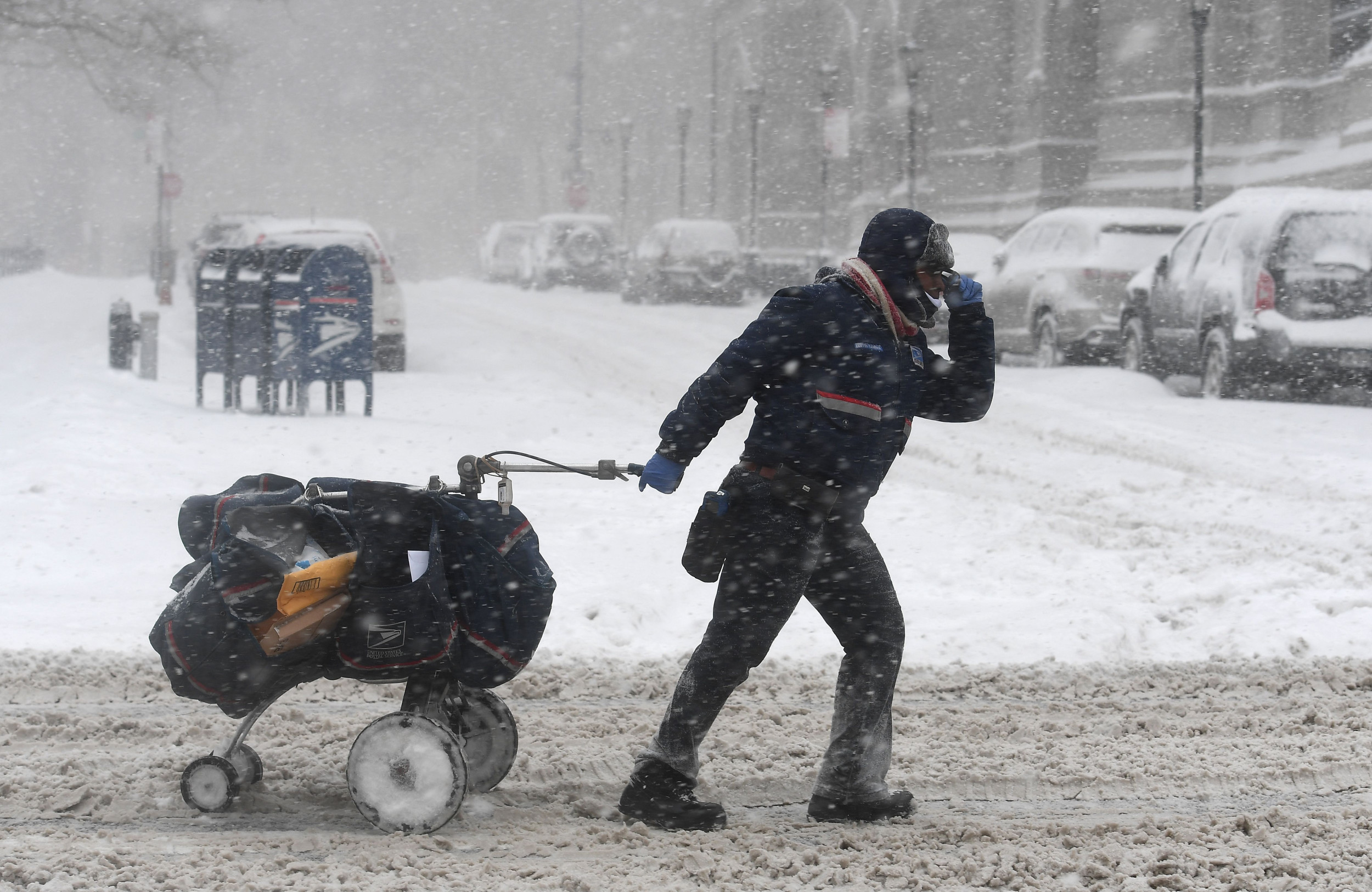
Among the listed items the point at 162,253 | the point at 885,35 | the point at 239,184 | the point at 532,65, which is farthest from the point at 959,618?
the point at 239,184

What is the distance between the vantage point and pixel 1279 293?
12.4 metres

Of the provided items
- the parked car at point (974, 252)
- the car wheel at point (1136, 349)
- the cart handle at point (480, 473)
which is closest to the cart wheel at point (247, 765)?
the cart handle at point (480, 473)

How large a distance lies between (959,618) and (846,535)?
8.68 feet

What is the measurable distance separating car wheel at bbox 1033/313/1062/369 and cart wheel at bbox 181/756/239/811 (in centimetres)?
1280

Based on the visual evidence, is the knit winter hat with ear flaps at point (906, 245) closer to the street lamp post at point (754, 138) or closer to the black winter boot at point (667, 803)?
the black winter boot at point (667, 803)

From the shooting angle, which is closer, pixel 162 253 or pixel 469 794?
pixel 469 794

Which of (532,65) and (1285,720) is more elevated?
(532,65)

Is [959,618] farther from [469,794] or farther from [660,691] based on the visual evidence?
[469,794]

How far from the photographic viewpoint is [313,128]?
71.0 metres

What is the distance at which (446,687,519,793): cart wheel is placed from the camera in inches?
167

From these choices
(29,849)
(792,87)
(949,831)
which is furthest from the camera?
(792,87)

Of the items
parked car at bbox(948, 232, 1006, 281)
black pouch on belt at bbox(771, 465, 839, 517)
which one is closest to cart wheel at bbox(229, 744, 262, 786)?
black pouch on belt at bbox(771, 465, 839, 517)

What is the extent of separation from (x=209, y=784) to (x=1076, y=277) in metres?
13.0

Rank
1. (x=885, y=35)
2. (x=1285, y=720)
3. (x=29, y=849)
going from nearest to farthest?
(x=29, y=849) → (x=1285, y=720) → (x=885, y=35)
